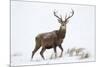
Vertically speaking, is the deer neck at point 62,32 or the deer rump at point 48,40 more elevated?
the deer neck at point 62,32

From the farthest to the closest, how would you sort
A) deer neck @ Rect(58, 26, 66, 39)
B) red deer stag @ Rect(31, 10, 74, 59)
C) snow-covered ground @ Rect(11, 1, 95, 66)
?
1. deer neck @ Rect(58, 26, 66, 39)
2. red deer stag @ Rect(31, 10, 74, 59)
3. snow-covered ground @ Rect(11, 1, 95, 66)

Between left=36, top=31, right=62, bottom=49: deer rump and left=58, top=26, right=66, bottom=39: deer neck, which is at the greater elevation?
left=58, top=26, right=66, bottom=39: deer neck

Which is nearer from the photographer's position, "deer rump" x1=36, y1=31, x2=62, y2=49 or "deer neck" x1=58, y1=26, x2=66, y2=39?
"deer rump" x1=36, y1=31, x2=62, y2=49

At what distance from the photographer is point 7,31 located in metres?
2.30

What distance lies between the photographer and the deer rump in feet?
8.09

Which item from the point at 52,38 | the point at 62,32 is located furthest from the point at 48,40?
the point at 62,32

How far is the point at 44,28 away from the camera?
2482 mm

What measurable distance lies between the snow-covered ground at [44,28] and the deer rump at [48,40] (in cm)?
5

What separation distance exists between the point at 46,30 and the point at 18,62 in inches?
20.0

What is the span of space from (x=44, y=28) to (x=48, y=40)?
16 cm

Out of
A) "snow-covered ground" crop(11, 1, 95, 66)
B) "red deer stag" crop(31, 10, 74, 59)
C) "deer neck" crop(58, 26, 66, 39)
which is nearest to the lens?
"snow-covered ground" crop(11, 1, 95, 66)

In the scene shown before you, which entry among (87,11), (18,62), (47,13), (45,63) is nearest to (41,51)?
(45,63)

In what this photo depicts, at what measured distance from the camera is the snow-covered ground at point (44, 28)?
234cm

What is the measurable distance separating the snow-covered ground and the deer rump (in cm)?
5
